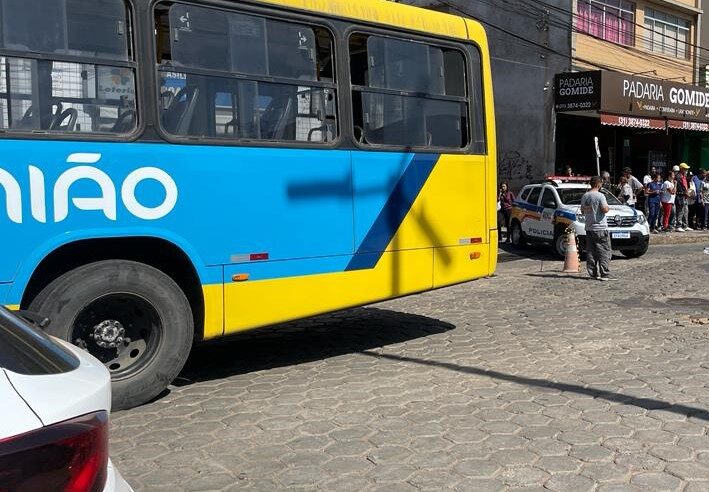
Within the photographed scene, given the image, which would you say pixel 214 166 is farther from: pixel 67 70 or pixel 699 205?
pixel 699 205

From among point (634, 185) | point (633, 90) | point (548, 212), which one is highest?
point (633, 90)

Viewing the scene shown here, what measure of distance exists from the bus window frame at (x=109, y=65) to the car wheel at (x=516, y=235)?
13.2 metres

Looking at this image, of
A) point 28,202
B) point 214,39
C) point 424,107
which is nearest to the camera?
point 28,202

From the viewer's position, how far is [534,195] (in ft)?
53.2

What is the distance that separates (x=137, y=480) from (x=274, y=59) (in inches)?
132

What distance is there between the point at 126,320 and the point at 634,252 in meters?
12.5

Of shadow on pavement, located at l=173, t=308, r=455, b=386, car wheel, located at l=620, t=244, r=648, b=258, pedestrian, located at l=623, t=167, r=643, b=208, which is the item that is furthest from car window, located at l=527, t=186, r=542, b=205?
shadow on pavement, located at l=173, t=308, r=455, b=386

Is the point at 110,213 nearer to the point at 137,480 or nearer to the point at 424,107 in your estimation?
the point at 137,480

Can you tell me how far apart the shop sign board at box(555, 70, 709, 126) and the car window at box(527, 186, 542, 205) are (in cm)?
666

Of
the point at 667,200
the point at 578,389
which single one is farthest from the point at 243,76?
the point at 667,200

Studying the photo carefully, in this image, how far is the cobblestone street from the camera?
12.8ft

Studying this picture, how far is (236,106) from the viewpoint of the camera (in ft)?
17.9

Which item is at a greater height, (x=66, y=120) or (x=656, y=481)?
(x=66, y=120)

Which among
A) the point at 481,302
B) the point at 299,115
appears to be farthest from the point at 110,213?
the point at 481,302
